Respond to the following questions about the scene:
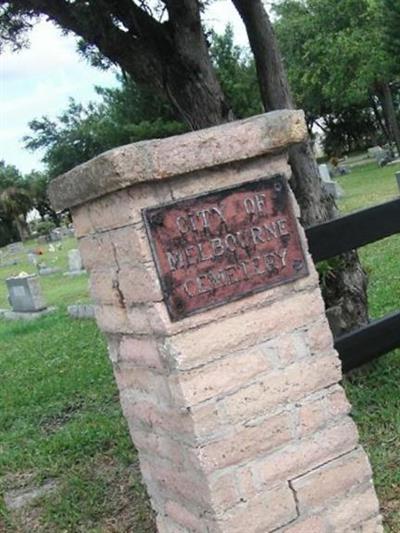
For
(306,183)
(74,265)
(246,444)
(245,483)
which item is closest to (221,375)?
(246,444)

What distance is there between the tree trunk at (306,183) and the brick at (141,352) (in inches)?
80.7

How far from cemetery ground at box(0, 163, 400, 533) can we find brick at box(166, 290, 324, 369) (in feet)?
3.28

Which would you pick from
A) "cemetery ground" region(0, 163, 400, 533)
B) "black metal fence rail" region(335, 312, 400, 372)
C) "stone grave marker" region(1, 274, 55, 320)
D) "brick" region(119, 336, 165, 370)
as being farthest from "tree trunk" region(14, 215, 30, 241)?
"brick" region(119, 336, 165, 370)

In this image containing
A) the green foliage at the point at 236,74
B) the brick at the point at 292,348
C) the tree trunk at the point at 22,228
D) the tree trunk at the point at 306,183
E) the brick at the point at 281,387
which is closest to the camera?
the brick at the point at 281,387

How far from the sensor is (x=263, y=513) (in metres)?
2.60

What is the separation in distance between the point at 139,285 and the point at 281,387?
65cm

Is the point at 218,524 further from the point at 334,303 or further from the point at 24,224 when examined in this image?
the point at 24,224

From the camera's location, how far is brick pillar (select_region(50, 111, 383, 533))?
8.05 ft

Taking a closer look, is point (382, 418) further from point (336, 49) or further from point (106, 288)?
point (336, 49)

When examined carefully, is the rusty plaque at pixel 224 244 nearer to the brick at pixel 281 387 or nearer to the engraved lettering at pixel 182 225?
the engraved lettering at pixel 182 225

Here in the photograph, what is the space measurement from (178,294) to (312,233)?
137 cm

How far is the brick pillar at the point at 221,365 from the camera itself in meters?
2.45

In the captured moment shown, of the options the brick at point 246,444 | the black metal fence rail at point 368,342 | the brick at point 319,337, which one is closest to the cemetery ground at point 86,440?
the black metal fence rail at point 368,342

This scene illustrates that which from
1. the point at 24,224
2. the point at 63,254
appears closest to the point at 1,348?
the point at 63,254
